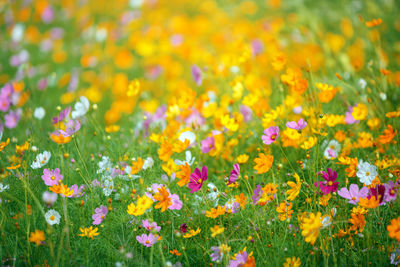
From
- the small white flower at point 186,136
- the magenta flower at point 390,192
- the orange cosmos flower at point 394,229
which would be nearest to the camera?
the orange cosmos flower at point 394,229

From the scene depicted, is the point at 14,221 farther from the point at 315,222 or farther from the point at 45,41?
the point at 45,41

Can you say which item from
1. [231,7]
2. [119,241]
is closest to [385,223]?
[119,241]

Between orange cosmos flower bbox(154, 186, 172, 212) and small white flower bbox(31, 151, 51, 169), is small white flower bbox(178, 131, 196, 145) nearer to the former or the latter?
orange cosmos flower bbox(154, 186, 172, 212)

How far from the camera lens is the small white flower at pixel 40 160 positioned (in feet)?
4.45

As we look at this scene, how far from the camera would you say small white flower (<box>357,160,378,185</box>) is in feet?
3.91

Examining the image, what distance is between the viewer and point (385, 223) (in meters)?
1.18

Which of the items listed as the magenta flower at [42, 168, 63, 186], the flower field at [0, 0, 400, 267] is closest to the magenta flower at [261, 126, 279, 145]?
the flower field at [0, 0, 400, 267]

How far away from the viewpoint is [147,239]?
45.0 inches

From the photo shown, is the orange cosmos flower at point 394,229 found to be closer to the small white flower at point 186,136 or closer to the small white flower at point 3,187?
the small white flower at point 186,136

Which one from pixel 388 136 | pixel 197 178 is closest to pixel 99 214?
pixel 197 178

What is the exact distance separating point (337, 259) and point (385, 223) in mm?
231

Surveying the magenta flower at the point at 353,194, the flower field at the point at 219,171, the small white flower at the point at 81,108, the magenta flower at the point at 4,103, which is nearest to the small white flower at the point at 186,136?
the flower field at the point at 219,171

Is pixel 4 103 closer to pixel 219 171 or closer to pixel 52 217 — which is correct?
pixel 52 217

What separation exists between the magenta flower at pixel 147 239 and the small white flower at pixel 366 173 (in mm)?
713
